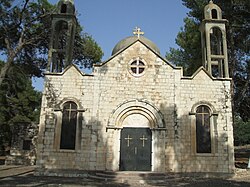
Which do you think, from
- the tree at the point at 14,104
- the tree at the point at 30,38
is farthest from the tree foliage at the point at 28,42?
the tree at the point at 14,104

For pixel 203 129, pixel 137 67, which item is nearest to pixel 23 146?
pixel 137 67

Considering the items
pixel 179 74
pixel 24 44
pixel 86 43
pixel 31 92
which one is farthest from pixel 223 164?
pixel 31 92

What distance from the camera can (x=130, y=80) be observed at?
14695 mm

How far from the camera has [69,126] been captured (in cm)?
1412

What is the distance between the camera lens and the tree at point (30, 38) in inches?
742

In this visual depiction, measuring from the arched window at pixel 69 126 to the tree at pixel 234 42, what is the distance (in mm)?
11068

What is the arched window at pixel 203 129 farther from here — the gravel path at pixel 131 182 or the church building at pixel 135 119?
the gravel path at pixel 131 182

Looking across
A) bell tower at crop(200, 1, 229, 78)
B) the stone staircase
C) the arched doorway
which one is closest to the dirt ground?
the stone staircase

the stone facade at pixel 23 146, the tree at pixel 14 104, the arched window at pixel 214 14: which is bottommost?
the stone facade at pixel 23 146

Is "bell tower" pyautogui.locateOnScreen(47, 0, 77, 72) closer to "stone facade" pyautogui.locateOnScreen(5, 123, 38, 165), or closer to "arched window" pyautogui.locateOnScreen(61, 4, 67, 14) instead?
"arched window" pyautogui.locateOnScreen(61, 4, 67, 14)

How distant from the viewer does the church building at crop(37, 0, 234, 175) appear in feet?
44.5

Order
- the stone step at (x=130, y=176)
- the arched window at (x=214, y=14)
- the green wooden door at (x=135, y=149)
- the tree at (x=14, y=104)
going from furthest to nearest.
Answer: the tree at (x=14, y=104) → the arched window at (x=214, y=14) → the green wooden door at (x=135, y=149) → the stone step at (x=130, y=176)

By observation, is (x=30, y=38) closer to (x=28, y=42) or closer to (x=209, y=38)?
(x=28, y=42)

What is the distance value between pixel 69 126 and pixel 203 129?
704 centimetres
